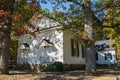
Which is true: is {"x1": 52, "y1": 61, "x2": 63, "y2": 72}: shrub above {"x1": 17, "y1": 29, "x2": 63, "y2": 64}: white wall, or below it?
below

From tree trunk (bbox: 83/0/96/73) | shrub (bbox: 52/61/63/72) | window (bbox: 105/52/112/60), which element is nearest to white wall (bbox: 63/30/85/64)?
shrub (bbox: 52/61/63/72)

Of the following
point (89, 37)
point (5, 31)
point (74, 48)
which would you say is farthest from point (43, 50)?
point (89, 37)

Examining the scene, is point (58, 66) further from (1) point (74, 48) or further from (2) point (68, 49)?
(1) point (74, 48)

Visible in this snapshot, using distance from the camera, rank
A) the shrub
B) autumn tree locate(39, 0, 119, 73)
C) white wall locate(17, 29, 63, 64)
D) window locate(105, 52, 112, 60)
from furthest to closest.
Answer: window locate(105, 52, 112, 60)
white wall locate(17, 29, 63, 64)
the shrub
autumn tree locate(39, 0, 119, 73)

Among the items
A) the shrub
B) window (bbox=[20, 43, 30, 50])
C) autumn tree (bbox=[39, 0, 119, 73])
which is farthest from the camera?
window (bbox=[20, 43, 30, 50])

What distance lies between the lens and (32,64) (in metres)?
26.6

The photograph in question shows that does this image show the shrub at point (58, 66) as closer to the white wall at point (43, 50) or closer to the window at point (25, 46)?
the white wall at point (43, 50)

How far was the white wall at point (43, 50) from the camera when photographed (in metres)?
24.9

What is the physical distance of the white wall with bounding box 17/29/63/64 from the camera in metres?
24.9

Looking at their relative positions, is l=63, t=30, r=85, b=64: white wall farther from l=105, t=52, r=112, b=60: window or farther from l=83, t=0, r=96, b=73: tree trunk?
l=105, t=52, r=112, b=60: window

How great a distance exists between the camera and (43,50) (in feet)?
85.0

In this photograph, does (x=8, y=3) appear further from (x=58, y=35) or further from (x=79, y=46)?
(x=79, y=46)

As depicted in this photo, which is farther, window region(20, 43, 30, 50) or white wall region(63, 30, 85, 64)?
window region(20, 43, 30, 50)

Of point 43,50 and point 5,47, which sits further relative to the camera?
point 43,50
